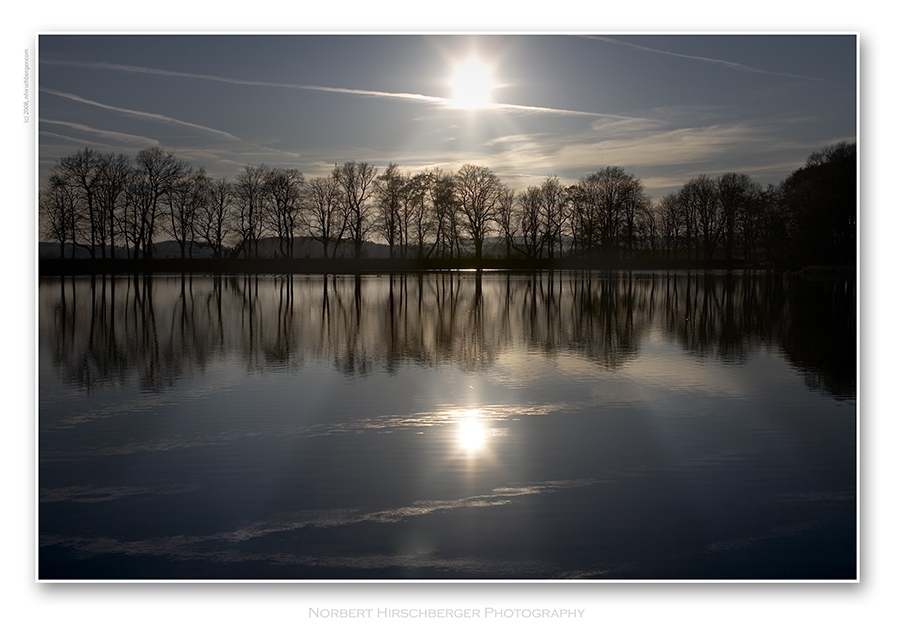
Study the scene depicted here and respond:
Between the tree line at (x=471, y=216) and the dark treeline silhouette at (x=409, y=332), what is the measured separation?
24.7ft

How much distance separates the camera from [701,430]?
25.6ft

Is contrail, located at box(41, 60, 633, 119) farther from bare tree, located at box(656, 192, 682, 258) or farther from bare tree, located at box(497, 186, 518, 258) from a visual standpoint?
bare tree, located at box(497, 186, 518, 258)

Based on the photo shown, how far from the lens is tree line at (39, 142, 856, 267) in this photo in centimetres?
3475

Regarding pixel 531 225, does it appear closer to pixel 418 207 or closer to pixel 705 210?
pixel 705 210

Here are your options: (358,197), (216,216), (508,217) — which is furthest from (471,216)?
(216,216)

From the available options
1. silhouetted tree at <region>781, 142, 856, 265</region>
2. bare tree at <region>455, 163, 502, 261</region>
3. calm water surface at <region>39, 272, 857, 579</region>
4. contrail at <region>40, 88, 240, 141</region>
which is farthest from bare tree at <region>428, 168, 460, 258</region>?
calm water surface at <region>39, 272, 857, 579</region>

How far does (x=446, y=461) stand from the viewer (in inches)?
260

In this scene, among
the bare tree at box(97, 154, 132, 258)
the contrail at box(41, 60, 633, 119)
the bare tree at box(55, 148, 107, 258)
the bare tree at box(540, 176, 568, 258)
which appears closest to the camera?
the contrail at box(41, 60, 633, 119)

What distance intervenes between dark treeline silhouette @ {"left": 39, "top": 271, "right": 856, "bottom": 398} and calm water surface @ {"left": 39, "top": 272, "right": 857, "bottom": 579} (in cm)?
15

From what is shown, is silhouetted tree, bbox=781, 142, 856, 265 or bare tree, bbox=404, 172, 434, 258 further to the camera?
bare tree, bbox=404, 172, 434, 258
